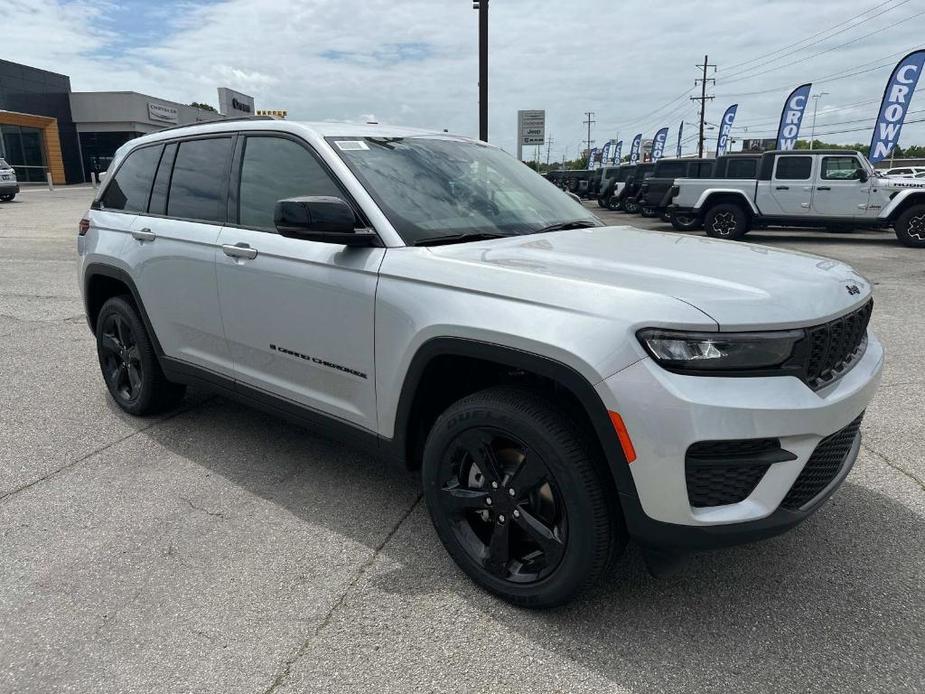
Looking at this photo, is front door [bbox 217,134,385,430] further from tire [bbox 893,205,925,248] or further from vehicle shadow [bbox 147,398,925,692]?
tire [bbox 893,205,925,248]

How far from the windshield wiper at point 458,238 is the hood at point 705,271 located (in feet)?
0.21

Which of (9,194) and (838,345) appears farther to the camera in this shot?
(9,194)

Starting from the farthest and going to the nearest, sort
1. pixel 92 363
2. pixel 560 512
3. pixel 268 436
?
pixel 92 363, pixel 268 436, pixel 560 512

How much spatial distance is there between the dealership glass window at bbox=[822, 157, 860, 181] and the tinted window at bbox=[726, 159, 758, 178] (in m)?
1.43

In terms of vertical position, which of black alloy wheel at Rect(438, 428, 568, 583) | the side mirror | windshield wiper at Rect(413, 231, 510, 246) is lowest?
black alloy wheel at Rect(438, 428, 568, 583)

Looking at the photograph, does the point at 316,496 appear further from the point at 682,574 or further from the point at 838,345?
the point at 838,345

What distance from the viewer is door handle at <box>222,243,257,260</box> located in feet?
10.6

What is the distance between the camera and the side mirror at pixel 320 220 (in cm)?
265

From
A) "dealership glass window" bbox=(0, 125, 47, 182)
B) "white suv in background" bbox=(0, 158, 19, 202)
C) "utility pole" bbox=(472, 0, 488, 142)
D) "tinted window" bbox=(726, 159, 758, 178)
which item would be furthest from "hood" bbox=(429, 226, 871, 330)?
"dealership glass window" bbox=(0, 125, 47, 182)

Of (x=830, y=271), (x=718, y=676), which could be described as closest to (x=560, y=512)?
(x=718, y=676)

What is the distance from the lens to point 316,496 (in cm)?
340

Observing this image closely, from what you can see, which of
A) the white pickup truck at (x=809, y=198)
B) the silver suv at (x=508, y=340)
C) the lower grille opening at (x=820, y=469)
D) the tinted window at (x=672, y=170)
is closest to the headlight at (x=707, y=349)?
the silver suv at (x=508, y=340)

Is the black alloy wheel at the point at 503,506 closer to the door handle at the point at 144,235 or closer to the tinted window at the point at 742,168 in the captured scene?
the door handle at the point at 144,235

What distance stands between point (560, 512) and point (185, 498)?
2.01 m
